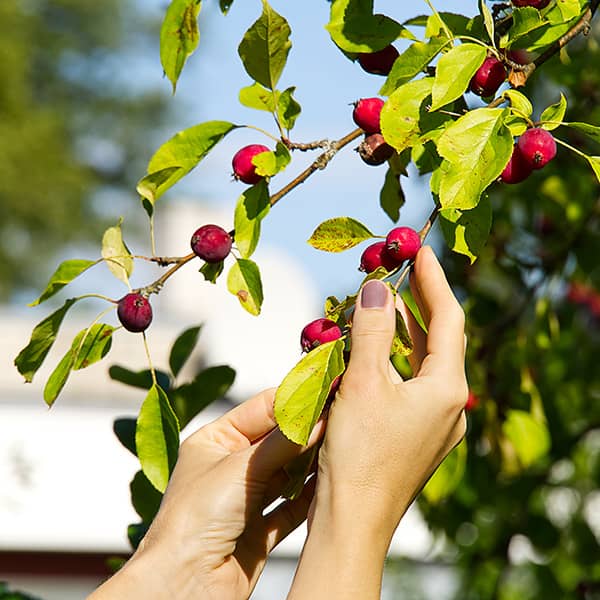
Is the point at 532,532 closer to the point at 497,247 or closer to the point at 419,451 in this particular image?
the point at 497,247

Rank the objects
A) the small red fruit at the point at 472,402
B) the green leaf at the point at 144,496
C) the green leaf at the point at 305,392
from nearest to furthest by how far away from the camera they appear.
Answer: the green leaf at the point at 305,392, the green leaf at the point at 144,496, the small red fruit at the point at 472,402

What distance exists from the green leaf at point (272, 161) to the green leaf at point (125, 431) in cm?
48

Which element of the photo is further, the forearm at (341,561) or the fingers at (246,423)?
the fingers at (246,423)

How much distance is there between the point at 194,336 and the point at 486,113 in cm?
66

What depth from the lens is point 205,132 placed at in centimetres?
105

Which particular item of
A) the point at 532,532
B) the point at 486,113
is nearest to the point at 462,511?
the point at 532,532

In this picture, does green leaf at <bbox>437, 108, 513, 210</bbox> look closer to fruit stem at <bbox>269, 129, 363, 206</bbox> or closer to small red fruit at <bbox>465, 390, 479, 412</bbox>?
fruit stem at <bbox>269, 129, 363, 206</bbox>

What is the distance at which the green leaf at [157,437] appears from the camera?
1.07 meters

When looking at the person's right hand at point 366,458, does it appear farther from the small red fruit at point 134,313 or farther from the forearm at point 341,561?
the small red fruit at point 134,313

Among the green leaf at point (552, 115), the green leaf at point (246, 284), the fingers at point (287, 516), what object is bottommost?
the fingers at point (287, 516)

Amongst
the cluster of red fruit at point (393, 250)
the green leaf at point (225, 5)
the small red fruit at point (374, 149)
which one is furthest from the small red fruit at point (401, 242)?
the green leaf at point (225, 5)

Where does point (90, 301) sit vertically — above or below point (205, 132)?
below

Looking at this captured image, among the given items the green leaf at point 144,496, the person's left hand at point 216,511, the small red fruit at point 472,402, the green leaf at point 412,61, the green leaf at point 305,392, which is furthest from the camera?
the small red fruit at point 472,402

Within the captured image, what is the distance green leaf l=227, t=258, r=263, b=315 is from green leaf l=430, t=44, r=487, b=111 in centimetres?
24
